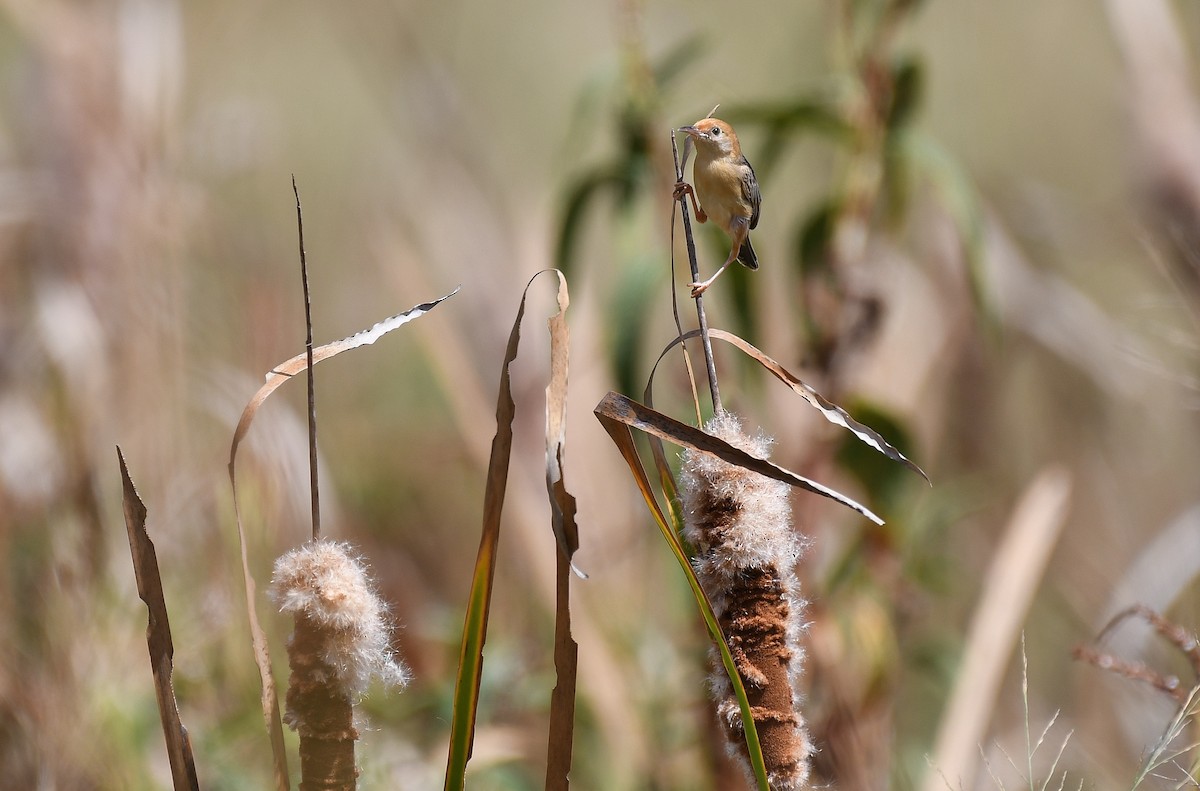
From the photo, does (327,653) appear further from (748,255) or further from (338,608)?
(748,255)

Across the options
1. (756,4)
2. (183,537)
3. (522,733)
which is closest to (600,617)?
(522,733)

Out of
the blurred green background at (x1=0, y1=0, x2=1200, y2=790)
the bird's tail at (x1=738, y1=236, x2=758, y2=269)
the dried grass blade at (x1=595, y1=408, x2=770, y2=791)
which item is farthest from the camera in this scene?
the blurred green background at (x1=0, y1=0, x2=1200, y2=790)

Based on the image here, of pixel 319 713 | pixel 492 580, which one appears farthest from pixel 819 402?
pixel 319 713

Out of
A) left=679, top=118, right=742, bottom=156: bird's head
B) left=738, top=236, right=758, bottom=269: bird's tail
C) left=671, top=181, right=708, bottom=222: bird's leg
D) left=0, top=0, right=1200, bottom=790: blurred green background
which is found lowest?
left=671, top=181, right=708, bottom=222: bird's leg

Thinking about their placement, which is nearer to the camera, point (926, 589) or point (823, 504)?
Result: point (823, 504)

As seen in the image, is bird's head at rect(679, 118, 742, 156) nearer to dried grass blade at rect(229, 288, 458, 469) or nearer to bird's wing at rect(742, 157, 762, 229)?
bird's wing at rect(742, 157, 762, 229)

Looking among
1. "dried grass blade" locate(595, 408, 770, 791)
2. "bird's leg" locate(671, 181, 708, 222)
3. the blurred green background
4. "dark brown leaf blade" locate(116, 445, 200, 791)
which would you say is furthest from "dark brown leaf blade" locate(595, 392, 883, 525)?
the blurred green background

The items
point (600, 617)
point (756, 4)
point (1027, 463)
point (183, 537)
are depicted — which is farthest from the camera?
point (756, 4)

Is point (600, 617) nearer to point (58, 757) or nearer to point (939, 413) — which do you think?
point (939, 413)
